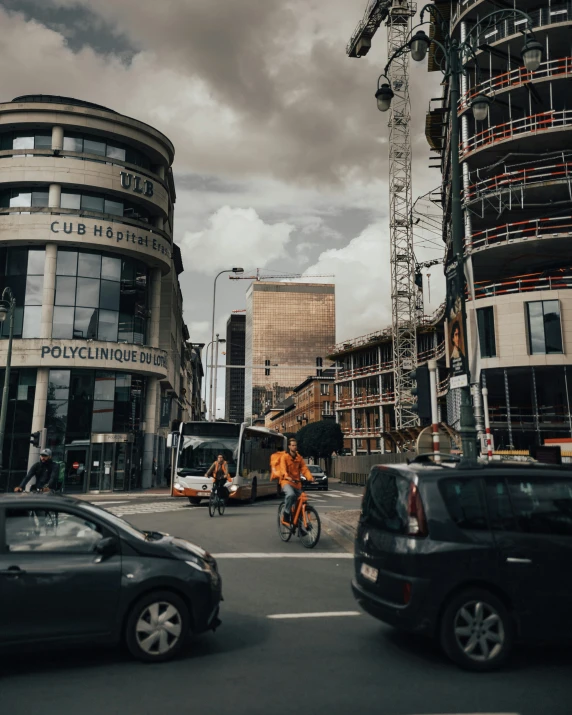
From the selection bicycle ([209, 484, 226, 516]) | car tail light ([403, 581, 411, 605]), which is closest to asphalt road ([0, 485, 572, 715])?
car tail light ([403, 581, 411, 605])

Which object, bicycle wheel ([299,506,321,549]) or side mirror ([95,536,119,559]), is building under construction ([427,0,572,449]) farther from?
side mirror ([95,536,119,559])

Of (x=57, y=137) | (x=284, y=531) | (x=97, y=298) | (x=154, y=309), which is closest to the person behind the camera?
(x=284, y=531)

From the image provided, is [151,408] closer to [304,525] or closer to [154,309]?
[154,309]

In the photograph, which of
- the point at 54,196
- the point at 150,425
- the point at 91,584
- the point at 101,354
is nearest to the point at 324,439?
the point at 150,425

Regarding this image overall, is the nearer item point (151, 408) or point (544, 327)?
point (544, 327)

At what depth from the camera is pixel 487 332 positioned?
32.1m

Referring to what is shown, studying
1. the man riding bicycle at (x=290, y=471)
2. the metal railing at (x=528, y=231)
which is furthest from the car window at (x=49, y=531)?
the metal railing at (x=528, y=231)

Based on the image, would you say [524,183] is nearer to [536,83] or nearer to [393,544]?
[536,83]

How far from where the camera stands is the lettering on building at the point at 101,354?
33.9 metres

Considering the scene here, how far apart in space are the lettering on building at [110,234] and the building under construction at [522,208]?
17780mm

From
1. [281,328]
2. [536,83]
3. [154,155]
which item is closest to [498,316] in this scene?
[536,83]

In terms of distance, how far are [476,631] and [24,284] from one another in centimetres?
3423

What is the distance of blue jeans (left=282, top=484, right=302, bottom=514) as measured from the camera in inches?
484

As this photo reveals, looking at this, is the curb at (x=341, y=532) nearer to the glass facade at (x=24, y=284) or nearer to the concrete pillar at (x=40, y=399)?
the concrete pillar at (x=40, y=399)
